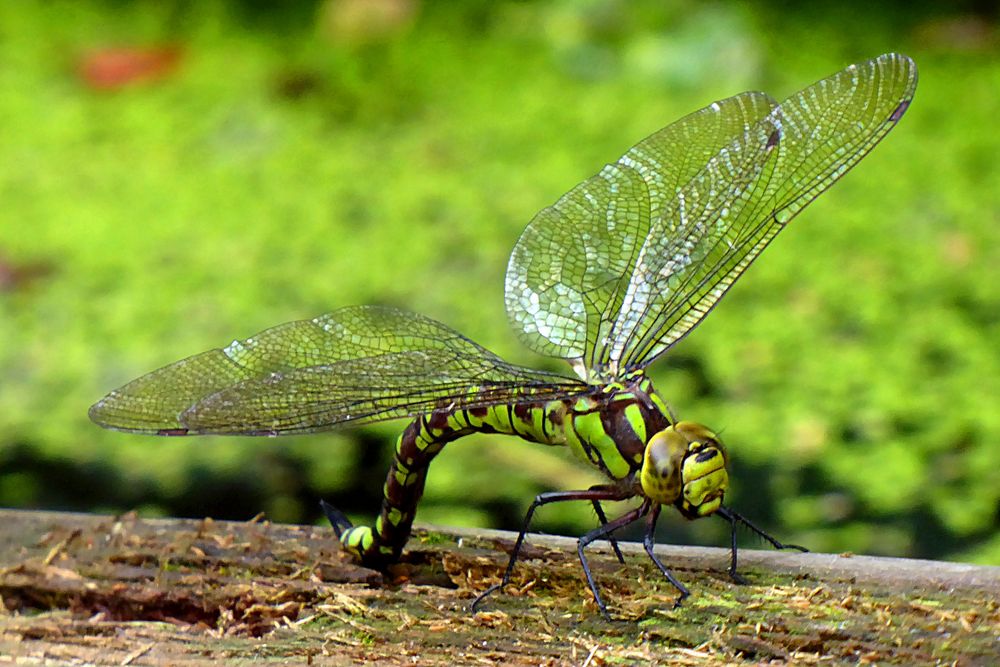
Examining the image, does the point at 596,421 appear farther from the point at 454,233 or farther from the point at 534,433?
the point at 454,233

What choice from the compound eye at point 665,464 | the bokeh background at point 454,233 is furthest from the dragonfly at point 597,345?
the bokeh background at point 454,233

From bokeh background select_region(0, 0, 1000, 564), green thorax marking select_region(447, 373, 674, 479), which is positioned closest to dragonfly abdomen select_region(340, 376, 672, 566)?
green thorax marking select_region(447, 373, 674, 479)

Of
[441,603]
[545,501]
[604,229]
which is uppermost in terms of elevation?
[604,229]

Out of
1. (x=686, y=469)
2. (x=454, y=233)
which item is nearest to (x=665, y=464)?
(x=686, y=469)

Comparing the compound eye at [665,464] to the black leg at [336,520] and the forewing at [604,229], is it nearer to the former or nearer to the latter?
the forewing at [604,229]

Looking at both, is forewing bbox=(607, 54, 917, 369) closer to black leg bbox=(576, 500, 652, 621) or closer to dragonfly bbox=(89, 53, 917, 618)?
dragonfly bbox=(89, 53, 917, 618)

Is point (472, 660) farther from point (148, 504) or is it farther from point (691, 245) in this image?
point (148, 504)

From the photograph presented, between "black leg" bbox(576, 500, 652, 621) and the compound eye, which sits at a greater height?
the compound eye
